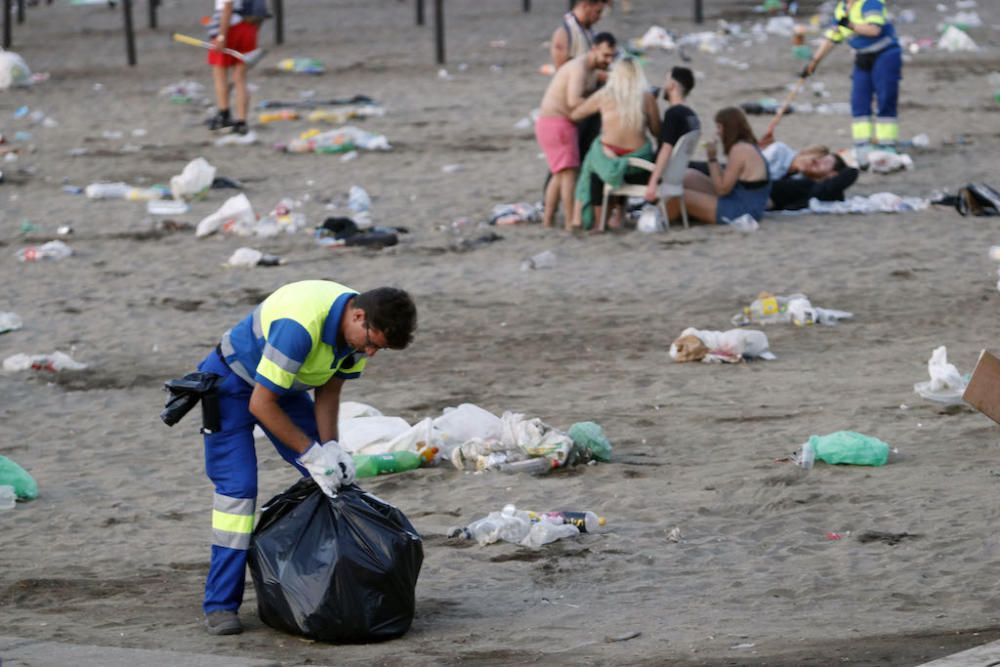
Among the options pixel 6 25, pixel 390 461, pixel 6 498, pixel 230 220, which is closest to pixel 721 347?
pixel 390 461

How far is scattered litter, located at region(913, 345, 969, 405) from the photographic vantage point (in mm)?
A: 7445

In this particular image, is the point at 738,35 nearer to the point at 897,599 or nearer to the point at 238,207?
the point at 238,207

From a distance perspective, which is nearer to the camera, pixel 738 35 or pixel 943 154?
pixel 943 154

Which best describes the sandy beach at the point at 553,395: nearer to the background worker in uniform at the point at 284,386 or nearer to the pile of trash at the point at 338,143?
the pile of trash at the point at 338,143

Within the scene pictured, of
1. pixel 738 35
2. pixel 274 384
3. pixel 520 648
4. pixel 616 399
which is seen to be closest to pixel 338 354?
pixel 274 384

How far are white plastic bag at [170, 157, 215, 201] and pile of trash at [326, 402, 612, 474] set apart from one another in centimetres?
646

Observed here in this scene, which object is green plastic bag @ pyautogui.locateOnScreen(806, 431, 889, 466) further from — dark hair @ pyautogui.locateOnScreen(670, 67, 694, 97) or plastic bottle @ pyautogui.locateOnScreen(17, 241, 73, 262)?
plastic bottle @ pyautogui.locateOnScreen(17, 241, 73, 262)

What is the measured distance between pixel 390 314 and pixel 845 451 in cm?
272

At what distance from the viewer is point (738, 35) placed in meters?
21.0

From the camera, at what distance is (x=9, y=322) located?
31.9 feet

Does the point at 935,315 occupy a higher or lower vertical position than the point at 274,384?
lower

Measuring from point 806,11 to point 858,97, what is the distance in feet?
33.5

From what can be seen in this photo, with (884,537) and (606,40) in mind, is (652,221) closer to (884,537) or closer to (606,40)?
(606,40)

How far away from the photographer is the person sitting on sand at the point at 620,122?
1118 centimetres
